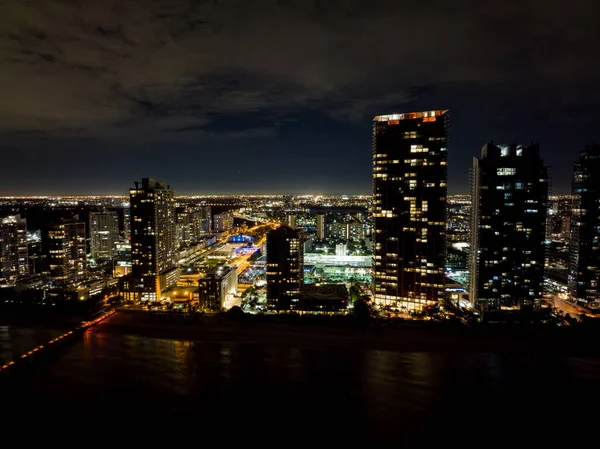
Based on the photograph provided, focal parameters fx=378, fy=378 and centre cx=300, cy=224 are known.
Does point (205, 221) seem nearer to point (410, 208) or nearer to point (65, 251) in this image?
point (65, 251)

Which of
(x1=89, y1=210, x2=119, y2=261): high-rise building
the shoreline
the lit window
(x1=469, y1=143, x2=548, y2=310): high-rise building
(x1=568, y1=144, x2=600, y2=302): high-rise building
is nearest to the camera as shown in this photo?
the shoreline

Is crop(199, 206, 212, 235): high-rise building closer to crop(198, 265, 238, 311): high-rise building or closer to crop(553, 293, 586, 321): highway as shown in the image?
crop(198, 265, 238, 311): high-rise building

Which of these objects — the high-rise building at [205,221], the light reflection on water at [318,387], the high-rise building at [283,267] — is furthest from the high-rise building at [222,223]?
the light reflection on water at [318,387]

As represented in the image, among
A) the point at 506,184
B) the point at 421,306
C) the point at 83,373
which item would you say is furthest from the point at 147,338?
the point at 506,184

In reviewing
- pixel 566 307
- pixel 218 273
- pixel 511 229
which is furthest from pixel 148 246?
pixel 566 307

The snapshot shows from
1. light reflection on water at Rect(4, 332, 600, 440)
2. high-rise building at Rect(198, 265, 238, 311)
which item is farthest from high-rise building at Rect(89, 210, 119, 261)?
light reflection on water at Rect(4, 332, 600, 440)

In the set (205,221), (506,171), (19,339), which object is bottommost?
(19,339)
